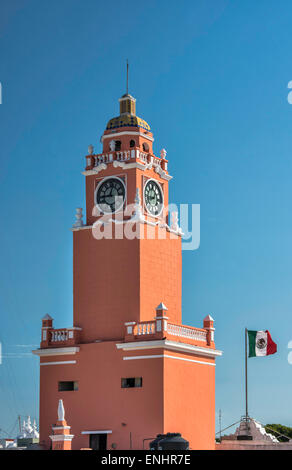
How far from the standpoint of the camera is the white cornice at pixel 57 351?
→ 148 feet

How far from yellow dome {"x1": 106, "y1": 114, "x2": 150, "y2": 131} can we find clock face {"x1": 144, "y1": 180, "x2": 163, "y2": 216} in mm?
3085

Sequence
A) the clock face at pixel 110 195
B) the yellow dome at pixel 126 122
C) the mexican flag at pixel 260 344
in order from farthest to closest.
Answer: the mexican flag at pixel 260 344, the yellow dome at pixel 126 122, the clock face at pixel 110 195

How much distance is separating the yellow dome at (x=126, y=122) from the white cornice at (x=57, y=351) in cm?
1143

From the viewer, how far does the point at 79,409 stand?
1748 inches

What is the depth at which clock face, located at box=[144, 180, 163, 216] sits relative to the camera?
47.1 metres

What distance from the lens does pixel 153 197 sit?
47.6 meters

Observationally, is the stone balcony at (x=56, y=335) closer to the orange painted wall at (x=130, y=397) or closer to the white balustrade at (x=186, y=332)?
the orange painted wall at (x=130, y=397)

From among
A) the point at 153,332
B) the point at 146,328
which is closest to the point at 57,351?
the point at 146,328

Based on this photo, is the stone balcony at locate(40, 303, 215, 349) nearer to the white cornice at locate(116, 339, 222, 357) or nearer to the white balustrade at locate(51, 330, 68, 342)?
the white balustrade at locate(51, 330, 68, 342)

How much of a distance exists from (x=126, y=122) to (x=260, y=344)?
1325cm

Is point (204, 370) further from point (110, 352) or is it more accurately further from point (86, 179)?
point (86, 179)

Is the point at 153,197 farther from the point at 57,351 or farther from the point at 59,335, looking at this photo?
the point at 57,351

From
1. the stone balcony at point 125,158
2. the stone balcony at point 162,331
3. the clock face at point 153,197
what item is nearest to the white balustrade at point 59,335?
the stone balcony at point 162,331
